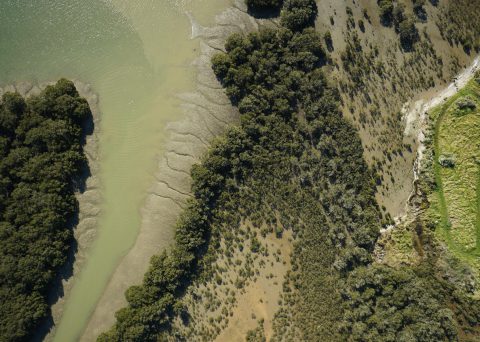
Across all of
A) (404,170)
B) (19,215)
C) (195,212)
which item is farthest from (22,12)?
(404,170)

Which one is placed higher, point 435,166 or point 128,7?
point 128,7

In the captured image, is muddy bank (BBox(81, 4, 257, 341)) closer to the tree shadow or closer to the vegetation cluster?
the tree shadow

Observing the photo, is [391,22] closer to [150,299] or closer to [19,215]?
[150,299]

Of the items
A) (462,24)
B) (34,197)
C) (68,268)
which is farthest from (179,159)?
(462,24)

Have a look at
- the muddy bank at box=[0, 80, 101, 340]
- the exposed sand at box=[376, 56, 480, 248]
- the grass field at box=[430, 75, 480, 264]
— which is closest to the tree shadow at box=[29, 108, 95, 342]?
the muddy bank at box=[0, 80, 101, 340]

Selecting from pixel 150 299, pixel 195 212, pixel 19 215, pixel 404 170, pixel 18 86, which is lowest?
pixel 150 299

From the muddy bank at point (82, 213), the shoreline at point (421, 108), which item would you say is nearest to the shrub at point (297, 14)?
the shoreline at point (421, 108)

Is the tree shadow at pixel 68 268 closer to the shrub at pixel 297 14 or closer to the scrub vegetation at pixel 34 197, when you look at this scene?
the scrub vegetation at pixel 34 197
